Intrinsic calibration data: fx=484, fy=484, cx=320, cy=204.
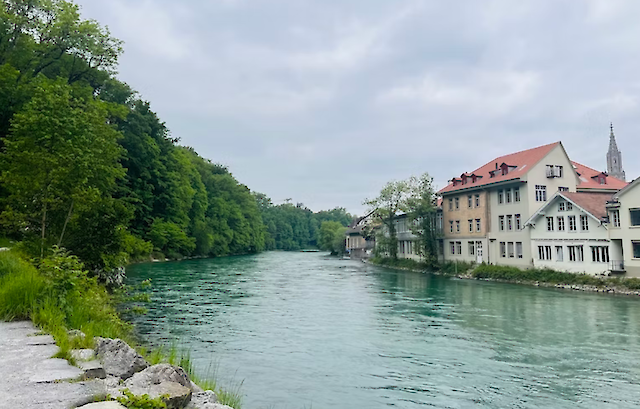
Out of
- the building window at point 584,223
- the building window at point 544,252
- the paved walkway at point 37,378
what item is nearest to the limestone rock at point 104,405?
the paved walkway at point 37,378

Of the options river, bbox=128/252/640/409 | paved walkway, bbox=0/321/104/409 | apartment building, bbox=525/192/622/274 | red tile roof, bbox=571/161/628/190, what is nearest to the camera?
paved walkway, bbox=0/321/104/409

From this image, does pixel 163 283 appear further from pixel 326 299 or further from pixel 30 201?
pixel 30 201

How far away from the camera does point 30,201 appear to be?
15969 mm

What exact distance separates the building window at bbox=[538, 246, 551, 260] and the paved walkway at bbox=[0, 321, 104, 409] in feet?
121

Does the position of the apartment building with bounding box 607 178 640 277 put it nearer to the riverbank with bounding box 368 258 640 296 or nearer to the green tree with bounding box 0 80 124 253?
the riverbank with bounding box 368 258 640 296

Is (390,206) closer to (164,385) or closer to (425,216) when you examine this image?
(425,216)

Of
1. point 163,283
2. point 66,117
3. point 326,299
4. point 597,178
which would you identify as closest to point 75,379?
point 66,117

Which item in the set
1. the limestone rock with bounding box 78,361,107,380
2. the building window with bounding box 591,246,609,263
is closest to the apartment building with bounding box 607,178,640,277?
the building window with bounding box 591,246,609,263

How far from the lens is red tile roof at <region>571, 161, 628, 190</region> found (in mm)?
42438

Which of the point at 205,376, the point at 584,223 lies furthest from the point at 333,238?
the point at 205,376

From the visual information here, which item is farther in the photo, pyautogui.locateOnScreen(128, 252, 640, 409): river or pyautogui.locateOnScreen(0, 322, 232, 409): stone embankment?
pyautogui.locateOnScreen(128, 252, 640, 409): river

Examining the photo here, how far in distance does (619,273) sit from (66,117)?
32169mm

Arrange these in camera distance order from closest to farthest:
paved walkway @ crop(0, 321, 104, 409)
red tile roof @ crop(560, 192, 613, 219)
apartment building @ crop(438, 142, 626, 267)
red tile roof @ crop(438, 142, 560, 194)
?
1. paved walkway @ crop(0, 321, 104, 409)
2. red tile roof @ crop(560, 192, 613, 219)
3. apartment building @ crop(438, 142, 626, 267)
4. red tile roof @ crop(438, 142, 560, 194)

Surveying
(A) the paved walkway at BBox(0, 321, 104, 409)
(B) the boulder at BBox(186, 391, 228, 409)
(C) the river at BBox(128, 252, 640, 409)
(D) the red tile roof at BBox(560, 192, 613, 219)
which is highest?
(D) the red tile roof at BBox(560, 192, 613, 219)
